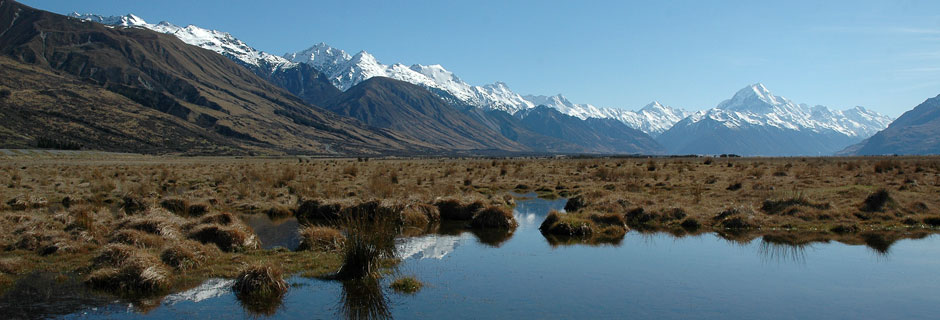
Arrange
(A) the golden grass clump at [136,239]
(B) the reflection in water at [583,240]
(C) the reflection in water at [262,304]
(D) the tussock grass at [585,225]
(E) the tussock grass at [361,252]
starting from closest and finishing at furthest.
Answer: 1. (C) the reflection in water at [262,304]
2. (E) the tussock grass at [361,252]
3. (A) the golden grass clump at [136,239]
4. (B) the reflection in water at [583,240]
5. (D) the tussock grass at [585,225]

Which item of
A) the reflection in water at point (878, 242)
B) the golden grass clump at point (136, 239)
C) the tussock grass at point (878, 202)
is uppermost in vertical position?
Result: the tussock grass at point (878, 202)

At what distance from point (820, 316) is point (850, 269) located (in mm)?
Result: 5037

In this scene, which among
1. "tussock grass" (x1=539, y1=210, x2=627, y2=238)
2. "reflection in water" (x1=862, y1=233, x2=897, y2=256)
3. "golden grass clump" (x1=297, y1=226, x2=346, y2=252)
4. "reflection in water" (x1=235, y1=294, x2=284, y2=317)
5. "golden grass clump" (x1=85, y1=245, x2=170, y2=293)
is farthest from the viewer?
"tussock grass" (x1=539, y1=210, x2=627, y2=238)

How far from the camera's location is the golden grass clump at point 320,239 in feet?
54.9

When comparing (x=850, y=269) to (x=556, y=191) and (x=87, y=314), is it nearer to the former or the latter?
(x=87, y=314)

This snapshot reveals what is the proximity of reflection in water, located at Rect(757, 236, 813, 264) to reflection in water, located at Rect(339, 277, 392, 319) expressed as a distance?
11280 mm

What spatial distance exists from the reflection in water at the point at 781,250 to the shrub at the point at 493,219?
902cm

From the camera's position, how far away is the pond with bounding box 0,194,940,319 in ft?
36.4

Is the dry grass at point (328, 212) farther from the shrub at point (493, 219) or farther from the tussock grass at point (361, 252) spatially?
the tussock grass at point (361, 252)

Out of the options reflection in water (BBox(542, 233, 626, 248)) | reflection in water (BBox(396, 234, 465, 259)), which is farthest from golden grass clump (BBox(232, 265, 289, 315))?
reflection in water (BBox(542, 233, 626, 248))

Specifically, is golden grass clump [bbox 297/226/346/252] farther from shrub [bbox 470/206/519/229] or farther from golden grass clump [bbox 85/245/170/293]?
shrub [bbox 470/206/519/229]

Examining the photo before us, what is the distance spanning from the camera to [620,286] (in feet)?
42.9

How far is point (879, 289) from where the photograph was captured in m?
12.8

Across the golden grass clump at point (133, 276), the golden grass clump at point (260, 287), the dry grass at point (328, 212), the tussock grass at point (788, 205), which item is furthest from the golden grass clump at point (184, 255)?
the tussock grass at point (788, 205)
